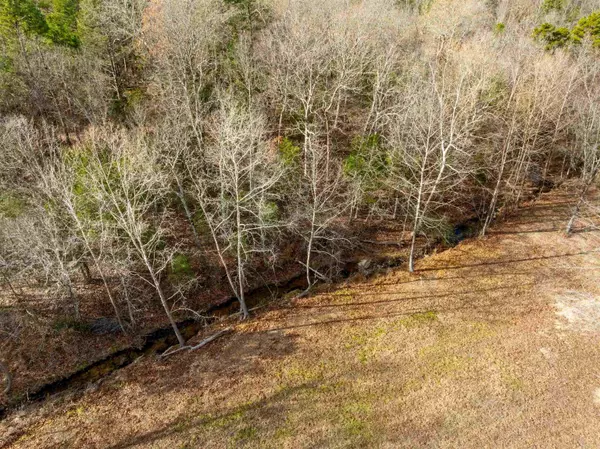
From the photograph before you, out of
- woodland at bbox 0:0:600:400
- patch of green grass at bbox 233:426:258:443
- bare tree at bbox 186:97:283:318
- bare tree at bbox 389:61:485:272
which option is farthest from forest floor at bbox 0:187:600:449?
bare tree at bbox 389:61:485:272

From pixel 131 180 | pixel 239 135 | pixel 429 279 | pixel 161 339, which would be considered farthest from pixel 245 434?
pixel 429 279

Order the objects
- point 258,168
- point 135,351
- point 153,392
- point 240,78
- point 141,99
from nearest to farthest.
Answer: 1. point 153,392
2. point 135,351
3. point 258,168
4. point 141,99
5. point 240,78

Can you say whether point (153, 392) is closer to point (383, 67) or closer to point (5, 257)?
point (5, 257)

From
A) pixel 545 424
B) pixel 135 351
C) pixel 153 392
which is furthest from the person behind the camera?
pixel 135 351

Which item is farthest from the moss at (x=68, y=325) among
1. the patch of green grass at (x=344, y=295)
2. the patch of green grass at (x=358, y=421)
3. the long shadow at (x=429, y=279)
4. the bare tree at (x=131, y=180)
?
the patch of green grass at (x=358, y=421)

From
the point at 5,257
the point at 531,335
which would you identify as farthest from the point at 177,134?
the point at 531,335

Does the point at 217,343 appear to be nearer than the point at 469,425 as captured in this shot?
No

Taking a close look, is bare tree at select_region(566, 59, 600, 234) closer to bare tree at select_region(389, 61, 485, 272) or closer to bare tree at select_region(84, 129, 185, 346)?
bare tree at select_region(389, 61, 485, 272)

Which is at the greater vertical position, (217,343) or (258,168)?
(258,168)
